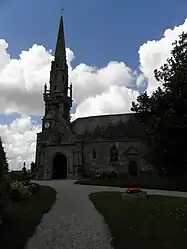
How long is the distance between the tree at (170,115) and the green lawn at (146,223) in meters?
12.2

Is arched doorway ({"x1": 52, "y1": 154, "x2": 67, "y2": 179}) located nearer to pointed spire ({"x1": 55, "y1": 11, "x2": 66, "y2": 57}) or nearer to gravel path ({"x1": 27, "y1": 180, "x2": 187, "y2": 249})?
pointed spire ({"x1": 55, "y1": 11, "x2": 66, "y2": 57})

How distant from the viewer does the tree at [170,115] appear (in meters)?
26.6

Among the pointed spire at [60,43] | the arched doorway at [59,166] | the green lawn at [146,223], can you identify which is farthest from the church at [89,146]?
the green lawn at [146,223]

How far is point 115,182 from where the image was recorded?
99.1 feet

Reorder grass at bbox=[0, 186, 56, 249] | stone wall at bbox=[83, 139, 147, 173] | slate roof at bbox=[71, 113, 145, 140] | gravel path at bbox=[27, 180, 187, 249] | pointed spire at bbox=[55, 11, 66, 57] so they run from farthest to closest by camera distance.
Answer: pointed spire at bbox=[55, 11, 66, 57] → slate roof at bbox=[71, 113, 145, 140] → stone wall at bbox=[83, 139, 147, 173] → gravel path at bbox=[27, 180, 187, 249] → grass at bbox=[0, 186, 56, 249]

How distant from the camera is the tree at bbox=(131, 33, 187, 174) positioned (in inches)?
1046

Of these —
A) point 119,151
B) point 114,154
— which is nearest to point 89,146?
point 114,154

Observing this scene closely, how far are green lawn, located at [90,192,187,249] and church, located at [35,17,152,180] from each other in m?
29.4

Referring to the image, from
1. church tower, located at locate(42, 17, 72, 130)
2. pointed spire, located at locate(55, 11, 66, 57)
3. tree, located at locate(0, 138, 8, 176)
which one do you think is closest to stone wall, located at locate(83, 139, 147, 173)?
church tower, located at locate(42, 17, 72, 130)

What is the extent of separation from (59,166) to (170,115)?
26534 mm

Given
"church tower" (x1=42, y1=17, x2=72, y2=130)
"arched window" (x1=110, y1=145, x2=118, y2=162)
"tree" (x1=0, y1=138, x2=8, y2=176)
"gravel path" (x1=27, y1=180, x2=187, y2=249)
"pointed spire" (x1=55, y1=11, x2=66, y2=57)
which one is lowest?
"gravel path" (x1=27, y1=180, x2=187, y2=249)

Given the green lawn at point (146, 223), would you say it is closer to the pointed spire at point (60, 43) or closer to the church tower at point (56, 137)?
the church tower at point (56, 137)

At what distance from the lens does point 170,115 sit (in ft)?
86.8

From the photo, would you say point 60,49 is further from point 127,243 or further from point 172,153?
point 127,243
